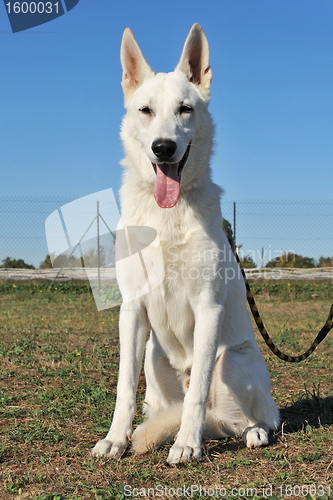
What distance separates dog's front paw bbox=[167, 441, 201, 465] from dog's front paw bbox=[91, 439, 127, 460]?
27 cm

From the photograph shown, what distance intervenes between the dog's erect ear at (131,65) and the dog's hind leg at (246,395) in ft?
5.54

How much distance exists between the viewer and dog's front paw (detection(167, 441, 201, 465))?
214 centimetres

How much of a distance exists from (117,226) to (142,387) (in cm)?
170

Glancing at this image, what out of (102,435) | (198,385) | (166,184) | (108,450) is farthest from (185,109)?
(102,435)

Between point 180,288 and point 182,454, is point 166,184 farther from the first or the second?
point 182,454

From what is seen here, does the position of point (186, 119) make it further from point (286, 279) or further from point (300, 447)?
point (286, 279)

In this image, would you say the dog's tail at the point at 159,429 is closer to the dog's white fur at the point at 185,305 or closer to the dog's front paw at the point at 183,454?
the dog's white fur at the point at 185,305

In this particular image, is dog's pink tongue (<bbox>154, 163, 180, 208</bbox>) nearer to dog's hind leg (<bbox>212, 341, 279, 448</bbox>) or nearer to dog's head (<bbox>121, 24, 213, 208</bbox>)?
dog's head (<bbox>121, 24, 213, 208</bbox>)

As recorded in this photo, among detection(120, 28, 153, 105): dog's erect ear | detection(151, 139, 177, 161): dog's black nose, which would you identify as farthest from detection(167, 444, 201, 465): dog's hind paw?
detection(120, 28, 153, 105): dog's erect ear

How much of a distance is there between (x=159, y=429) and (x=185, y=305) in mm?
679

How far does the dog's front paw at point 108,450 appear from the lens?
2229mm

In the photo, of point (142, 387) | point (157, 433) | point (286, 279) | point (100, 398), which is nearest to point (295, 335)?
point (142, 387)

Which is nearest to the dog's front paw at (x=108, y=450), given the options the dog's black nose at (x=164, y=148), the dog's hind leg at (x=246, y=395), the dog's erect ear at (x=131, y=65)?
the dog's hind leg at (x=246, y=395)

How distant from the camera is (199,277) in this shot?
93.0 inches
